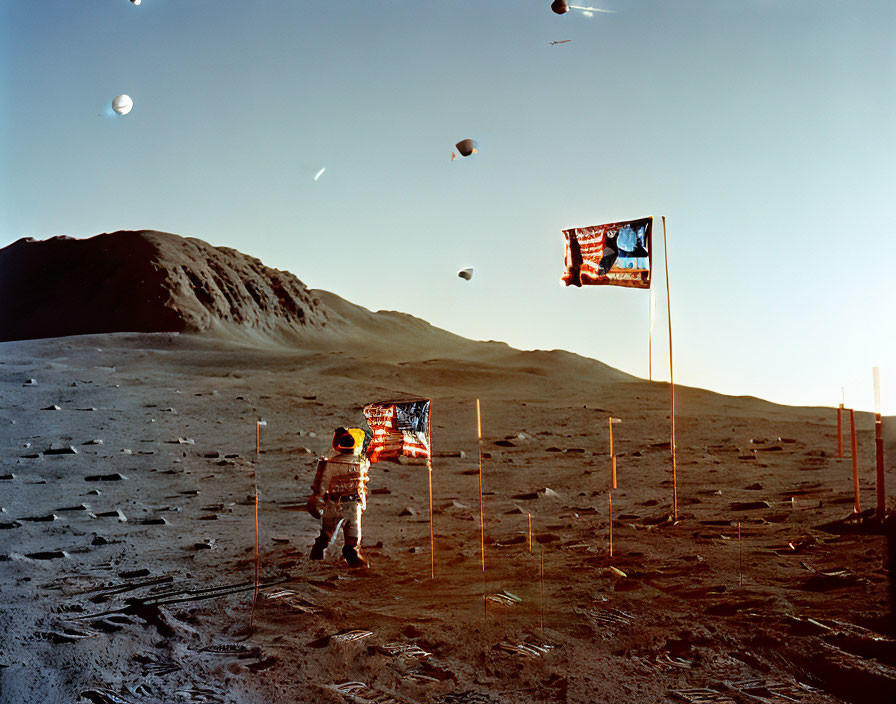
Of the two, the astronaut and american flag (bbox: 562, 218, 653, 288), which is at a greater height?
american flag (bbox: 562, 218, 653, 288)

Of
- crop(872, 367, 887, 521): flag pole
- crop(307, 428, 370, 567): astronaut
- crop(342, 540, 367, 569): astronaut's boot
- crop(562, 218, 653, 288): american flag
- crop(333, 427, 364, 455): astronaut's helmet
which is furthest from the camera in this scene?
crop(562, 218, 653, 288): american flag

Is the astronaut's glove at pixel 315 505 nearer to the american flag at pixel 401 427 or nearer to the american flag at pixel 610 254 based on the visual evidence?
the american flag at pixel 401 427

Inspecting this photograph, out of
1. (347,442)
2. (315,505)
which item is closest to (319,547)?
(315,505)

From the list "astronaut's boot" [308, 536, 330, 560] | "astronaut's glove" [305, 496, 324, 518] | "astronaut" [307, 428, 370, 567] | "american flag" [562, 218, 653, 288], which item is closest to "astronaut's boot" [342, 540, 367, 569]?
"astronaut" [307, 428, 370, 567]

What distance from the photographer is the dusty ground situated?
5.55 meters

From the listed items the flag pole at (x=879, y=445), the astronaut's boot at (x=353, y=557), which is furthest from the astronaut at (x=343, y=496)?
the flag pole at (x=879, y=445)

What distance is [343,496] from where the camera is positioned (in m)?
8.66

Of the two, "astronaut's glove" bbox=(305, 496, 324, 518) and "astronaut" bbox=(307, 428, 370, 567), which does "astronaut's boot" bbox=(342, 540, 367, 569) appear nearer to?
"astronaut" bbox=(307, 428, 370, 567)

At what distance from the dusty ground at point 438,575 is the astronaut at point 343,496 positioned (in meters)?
0.29

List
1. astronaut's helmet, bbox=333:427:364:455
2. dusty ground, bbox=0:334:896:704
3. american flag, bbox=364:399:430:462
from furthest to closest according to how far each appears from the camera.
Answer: american flag, bbox=364:399:430:462, astronaut's helmet, bbox=333:427:364:455, dusty ground, bbox=0:334:896:704

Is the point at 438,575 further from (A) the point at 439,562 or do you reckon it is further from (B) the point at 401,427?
(B) the point at 401,427

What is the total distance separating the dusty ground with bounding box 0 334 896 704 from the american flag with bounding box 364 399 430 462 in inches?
47.1

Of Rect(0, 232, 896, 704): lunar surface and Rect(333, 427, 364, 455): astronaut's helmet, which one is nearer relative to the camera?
Rect(0, 232, 896, 704): lunar surface

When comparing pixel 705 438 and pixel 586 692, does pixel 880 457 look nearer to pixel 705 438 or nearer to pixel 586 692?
pixel 586 692
